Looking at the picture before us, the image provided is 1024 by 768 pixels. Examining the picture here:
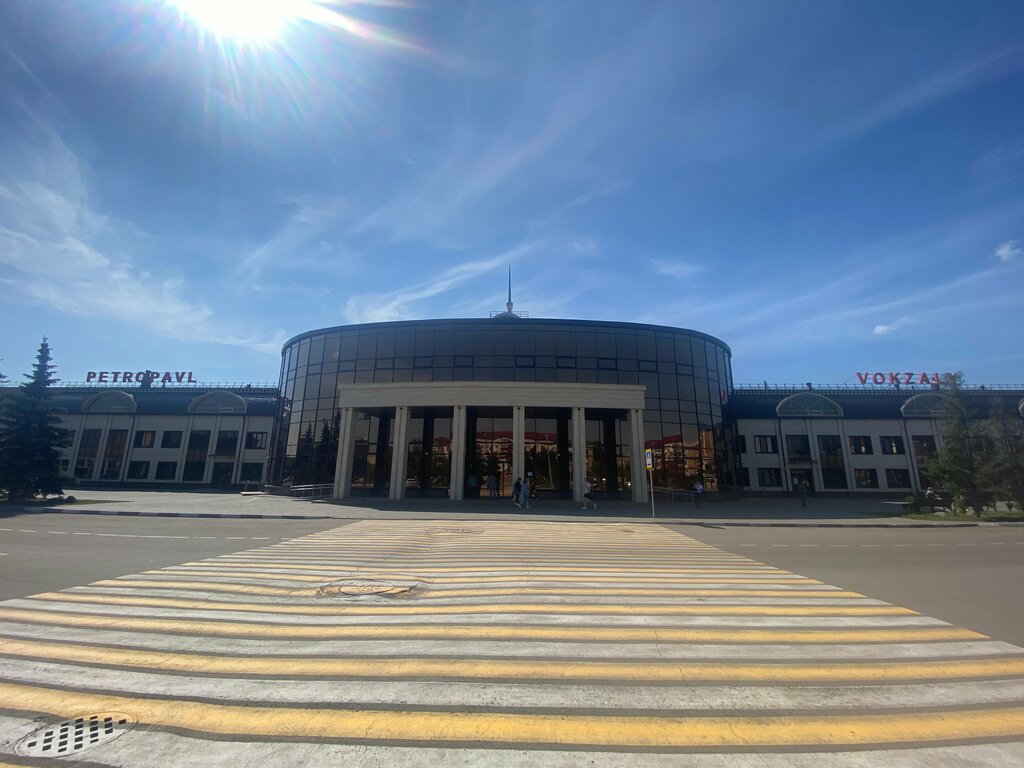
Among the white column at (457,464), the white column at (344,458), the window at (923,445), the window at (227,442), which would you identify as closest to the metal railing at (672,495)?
the white column at (457,464)

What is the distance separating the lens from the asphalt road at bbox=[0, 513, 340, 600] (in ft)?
29.7

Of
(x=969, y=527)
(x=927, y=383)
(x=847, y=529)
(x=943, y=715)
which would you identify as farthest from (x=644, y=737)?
(x=927, y=383)

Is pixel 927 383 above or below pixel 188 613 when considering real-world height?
above

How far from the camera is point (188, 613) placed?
638 centimetres

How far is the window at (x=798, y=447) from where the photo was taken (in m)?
39.7

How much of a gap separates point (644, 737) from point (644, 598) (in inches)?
154

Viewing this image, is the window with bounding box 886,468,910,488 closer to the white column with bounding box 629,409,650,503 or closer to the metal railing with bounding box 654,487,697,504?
the metal railing with bounding box 654,487,697,504

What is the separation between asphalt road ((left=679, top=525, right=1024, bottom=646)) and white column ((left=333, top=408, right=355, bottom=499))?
20.3m

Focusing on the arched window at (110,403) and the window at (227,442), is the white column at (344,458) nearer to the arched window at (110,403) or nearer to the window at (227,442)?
the window at (227,442)

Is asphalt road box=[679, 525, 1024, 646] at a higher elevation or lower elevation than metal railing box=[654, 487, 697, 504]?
lower

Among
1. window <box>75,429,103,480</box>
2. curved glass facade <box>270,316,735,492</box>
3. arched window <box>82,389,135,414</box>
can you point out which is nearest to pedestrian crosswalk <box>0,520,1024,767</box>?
curved glass facade <box>270,316,735,492</box>

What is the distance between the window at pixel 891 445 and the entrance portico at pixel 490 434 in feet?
87.4

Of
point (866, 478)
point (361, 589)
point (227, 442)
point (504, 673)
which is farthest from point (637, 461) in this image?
point (227, 442)

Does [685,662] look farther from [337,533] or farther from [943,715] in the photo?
[337,533]
